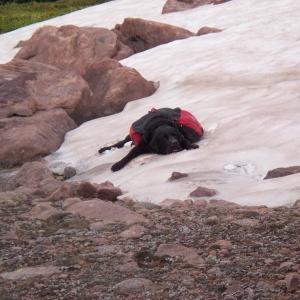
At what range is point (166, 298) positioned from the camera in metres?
3.74

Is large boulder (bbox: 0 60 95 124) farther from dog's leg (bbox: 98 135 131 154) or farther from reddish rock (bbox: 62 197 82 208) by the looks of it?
reddish rock (bbox: 62 197 82 208)

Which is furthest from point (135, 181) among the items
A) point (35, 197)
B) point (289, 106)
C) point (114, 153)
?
point (289, 106)

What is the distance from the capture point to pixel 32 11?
29281 millimetres

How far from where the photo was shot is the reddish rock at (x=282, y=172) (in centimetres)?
640

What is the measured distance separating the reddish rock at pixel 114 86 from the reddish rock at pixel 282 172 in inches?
204

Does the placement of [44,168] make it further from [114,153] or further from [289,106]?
[289,106]

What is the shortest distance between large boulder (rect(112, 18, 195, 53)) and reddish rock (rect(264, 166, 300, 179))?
9243mm

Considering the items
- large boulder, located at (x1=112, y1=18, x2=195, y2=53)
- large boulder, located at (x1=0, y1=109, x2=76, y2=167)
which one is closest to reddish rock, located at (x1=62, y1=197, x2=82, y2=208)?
large boulder, located at (x1=0, y1=109, x2=76, y2=167)

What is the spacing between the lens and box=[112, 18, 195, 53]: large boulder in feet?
51.3

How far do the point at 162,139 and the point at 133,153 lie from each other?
363 millimetres

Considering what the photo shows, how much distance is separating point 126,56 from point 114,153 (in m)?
6.71

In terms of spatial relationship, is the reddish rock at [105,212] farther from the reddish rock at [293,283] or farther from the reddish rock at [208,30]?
the reddish rock at [208,30]

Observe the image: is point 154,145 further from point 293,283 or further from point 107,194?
point 293,283

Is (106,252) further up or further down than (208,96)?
further up
